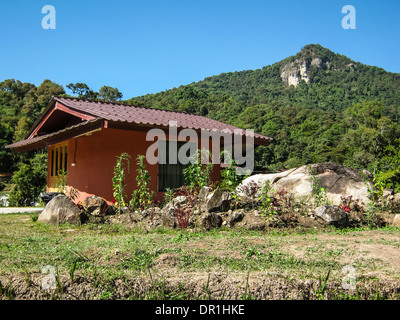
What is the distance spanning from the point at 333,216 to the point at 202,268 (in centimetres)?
446

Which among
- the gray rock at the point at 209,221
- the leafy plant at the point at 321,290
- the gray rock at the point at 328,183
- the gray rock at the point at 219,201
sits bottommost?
the leafy plant at the point at 321,290

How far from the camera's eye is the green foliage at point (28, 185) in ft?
54.2

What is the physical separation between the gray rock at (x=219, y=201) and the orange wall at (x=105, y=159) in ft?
11.1

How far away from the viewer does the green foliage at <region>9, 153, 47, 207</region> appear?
54.2 ft

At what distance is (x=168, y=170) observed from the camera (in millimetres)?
10734

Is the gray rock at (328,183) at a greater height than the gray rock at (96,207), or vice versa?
the gray rock at (328,183)

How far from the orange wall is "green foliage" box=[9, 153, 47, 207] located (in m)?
7.61

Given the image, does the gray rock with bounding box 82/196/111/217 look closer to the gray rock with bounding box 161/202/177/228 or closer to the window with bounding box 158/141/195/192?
the gray rock with bounding box 161/202/177/228

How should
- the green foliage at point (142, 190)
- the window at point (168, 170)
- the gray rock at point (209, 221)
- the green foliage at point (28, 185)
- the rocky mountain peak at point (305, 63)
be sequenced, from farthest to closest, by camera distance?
1. the rocky mountain peak at point (305, 63)
2. the green foliage at point (28, 185)
3. the window at point (168, 170)
4. the green foliage at point (142, 190)
5. the gray rock at point (209, 221)

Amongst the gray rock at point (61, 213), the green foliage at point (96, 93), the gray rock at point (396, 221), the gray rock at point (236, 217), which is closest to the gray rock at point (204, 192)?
the gray rock at point (236, 217)

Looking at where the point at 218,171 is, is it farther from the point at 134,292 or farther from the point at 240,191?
the point at 134,292

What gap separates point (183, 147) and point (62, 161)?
465 centimetres

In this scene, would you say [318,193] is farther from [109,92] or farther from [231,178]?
[109,92]

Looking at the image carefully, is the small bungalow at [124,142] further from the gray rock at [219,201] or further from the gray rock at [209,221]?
the gray rock at [209,221]
